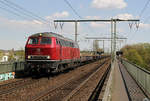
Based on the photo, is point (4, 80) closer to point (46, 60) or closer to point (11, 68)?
point (11, 68)

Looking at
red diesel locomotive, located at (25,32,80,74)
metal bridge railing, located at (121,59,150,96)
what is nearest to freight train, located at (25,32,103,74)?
red diesel locomotive, located at (25,32,80,74)

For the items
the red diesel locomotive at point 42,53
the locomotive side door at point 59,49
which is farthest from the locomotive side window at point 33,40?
the locomotive side door at point 59,49

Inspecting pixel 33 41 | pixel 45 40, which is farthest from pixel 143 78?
pixel 33 41

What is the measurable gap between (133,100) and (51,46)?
859cm

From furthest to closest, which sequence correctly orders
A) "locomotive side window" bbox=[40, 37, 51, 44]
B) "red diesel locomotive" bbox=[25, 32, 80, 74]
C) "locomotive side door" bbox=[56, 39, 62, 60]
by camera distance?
"locomotive side door" bbox=[56, 39, 62, 60] → "locomotive side window" bbox=[40, 37, 51, 44] → "red diesel locomotive" bbox=[25, 32, 80, 74]

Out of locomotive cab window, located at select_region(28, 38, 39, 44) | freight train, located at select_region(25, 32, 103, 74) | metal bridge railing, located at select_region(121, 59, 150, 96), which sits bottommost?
metal bridge railing, located at select_region(121, 59, 150, 96)

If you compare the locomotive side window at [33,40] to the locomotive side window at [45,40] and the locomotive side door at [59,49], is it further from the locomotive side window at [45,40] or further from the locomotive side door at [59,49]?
the locomotive side door at [59,49]

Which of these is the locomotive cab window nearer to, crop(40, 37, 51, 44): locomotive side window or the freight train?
the freight train

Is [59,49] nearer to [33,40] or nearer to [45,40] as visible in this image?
[45,40]

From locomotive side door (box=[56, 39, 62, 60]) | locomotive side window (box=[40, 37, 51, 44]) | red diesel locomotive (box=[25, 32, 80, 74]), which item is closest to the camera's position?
red diesel locomotive (box=[25, 32, 80, 74])

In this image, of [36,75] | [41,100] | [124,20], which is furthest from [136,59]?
[41,100]

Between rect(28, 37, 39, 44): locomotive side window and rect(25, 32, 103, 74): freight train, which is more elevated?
rect(28, 37, 39, 44): locomotive side window

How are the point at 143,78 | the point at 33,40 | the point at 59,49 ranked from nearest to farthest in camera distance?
the point at 143,78 < the point at 33,40 < the point at 59,49

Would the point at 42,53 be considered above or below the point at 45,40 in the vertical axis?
below
